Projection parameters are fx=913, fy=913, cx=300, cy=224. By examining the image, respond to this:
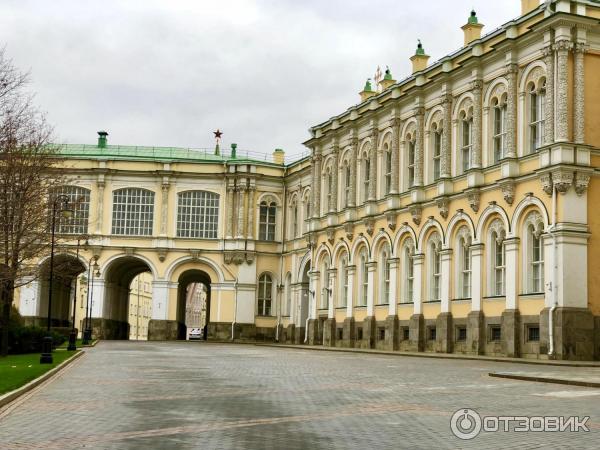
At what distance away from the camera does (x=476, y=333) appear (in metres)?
41.5

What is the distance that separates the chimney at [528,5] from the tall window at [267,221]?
110 ft

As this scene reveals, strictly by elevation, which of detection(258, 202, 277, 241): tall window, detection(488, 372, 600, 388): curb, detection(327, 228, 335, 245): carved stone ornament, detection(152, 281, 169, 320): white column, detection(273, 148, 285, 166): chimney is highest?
detection(273, 148, 285, 166): chimney

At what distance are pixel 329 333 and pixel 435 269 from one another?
12.9 metres

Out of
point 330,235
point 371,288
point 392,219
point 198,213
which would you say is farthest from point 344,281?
point 198,213

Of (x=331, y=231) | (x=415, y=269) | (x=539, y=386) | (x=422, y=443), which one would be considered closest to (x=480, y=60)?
(x=415, y=269)

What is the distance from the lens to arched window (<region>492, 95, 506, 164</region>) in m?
42.0

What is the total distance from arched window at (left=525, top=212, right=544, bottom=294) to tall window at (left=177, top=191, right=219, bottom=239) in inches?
1445

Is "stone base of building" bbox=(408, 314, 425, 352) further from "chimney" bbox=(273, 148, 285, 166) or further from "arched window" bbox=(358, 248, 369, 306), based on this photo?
"chimney" bbox=(273, 148, 285, 166)

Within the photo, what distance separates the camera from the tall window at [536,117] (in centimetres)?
3919

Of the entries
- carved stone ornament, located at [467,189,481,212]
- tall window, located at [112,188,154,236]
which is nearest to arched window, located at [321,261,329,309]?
tall window, located at [112,188,154,236]

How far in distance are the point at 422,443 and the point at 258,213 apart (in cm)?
6177

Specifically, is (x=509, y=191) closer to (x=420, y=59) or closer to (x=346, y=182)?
(x=420, y=59)

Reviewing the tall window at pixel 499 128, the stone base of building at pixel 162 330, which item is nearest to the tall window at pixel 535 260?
the tall window at pixel 499 128

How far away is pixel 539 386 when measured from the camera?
782 inches
